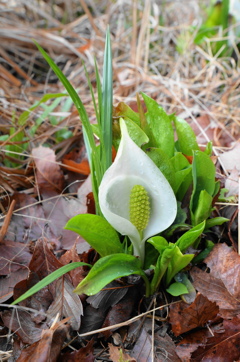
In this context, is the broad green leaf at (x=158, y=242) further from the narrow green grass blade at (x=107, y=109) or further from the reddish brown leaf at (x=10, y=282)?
the reddish brown leaf at (x=10, y=282)

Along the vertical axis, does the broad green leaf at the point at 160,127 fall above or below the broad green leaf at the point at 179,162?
above

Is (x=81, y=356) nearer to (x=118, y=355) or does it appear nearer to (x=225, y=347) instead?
(x=118, y=355)

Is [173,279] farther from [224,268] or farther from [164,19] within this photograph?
[164,19]

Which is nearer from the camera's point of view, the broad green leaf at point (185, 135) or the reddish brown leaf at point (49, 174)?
the broad green leaf at point (185, 135)

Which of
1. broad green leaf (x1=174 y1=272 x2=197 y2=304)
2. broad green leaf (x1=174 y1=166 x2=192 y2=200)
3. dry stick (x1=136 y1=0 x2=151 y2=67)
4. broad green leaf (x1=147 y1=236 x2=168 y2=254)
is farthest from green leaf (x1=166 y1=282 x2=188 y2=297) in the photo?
dry stick (x1=136 y1=0 x2=151 y2=67)

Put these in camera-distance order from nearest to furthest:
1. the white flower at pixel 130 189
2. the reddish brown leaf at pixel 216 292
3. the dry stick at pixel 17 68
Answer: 1. the white flower at pixel 130 189
2. the reddish brown leaf at pixel 216 292
3. the dry stick at pixel 17 68

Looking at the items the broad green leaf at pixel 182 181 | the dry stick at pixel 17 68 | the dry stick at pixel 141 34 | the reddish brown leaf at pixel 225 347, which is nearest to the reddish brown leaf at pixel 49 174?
the broad green leaf at pixel 182 181

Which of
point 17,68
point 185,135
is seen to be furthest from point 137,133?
point 17,68
